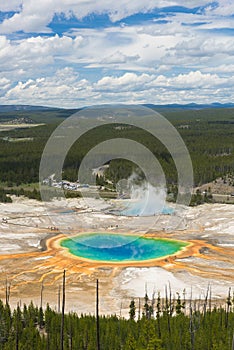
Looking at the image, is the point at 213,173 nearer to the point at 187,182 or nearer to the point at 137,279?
the point at 187,182

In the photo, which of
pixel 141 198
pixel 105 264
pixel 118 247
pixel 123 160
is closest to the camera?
pixel 105 264

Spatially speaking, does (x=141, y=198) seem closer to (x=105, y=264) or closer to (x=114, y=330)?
(x=105, y=264)

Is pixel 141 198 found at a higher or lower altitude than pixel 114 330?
higher

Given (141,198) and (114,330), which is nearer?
(114,330)

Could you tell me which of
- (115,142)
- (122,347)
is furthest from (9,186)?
(122,347)

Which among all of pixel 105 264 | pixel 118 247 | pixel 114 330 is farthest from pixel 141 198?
pixel 114 330

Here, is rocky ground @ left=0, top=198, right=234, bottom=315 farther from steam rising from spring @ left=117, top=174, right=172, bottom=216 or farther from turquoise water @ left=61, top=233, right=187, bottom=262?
steam rising from spring @ left=117, top=174, right=172, bottom=216

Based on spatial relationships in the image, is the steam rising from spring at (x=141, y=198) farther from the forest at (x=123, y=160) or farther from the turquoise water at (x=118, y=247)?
the turquoise water at (x=118, y=247)

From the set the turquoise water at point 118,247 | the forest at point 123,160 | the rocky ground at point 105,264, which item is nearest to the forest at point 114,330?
the rocky ground at point 105,264
